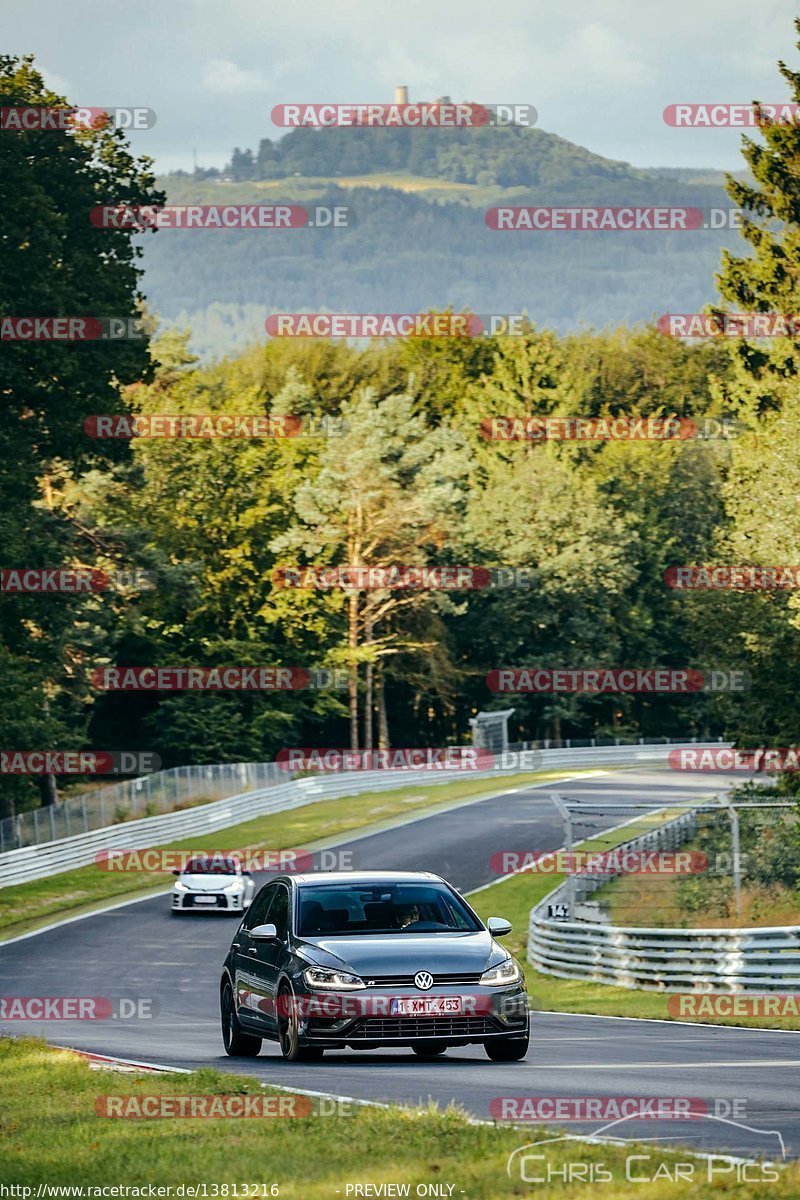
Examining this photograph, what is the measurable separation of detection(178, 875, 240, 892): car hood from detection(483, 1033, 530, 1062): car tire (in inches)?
1092

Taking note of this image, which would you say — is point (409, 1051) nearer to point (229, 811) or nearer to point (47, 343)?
point (47, 343)

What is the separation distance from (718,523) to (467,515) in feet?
45.0

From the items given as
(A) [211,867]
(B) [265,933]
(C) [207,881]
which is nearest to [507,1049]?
(B) [265,933]

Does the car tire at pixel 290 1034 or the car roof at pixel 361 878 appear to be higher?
the car roof at pixel 361 878

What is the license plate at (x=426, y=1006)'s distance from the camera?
46.1ft

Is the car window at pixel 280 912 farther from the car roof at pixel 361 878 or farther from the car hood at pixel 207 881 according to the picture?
the car hood at pixel 207 881

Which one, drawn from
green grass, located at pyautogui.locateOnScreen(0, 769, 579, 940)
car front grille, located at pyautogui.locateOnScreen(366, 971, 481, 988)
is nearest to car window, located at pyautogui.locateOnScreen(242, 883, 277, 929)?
car front grille, located at pyautogui.locateOnScreen(366, 971, 481, 988)

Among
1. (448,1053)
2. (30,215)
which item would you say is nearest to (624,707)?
(30,215)

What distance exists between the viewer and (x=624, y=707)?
326ft

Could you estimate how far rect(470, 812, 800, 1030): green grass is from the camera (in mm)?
22078

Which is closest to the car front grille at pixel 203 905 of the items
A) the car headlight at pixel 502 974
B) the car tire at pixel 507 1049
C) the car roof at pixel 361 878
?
the car roof at pixel 361 878

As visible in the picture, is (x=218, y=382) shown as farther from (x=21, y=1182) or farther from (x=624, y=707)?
(x=21, y=1182)

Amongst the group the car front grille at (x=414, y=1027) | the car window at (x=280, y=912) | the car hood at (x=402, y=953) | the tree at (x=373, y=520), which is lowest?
the car front grille at (x=414, y=1027)

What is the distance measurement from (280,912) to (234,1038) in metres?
1.53
